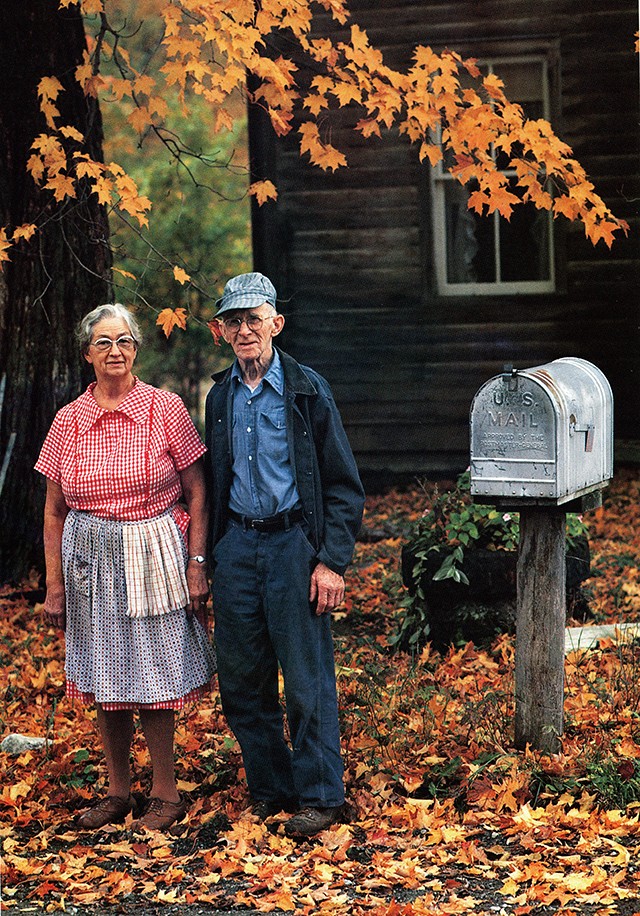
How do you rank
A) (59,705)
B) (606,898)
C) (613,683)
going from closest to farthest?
(606,898) < (613,683) < (59,705)

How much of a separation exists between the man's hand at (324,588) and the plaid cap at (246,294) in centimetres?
102

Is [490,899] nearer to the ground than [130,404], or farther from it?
nearer to the ground

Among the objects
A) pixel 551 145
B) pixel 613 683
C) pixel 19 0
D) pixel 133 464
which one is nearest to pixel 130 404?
pixel 133 464

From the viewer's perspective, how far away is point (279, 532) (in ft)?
14.4

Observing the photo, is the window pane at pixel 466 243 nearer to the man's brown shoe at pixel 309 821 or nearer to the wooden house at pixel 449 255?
the wooden house at pixel 449 255

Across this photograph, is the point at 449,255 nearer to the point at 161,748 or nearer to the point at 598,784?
the point at 598,784

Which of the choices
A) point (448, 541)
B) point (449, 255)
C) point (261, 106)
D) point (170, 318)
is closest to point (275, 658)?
point (448, 541)

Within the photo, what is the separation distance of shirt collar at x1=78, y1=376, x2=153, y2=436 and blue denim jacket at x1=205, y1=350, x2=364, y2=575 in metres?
0.25

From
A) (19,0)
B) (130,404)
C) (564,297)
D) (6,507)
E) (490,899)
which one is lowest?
(490,899)

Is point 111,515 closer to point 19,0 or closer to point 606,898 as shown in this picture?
point 606,898

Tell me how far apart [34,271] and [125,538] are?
3.75 metres

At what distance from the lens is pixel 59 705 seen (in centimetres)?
607

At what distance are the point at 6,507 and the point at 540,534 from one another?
435 centimetres

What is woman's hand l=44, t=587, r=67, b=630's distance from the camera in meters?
4.59
